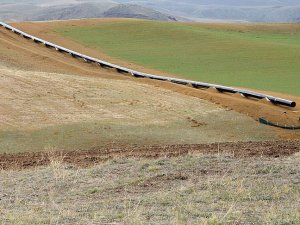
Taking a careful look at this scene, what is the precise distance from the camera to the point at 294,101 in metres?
32.1

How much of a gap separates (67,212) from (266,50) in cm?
4558

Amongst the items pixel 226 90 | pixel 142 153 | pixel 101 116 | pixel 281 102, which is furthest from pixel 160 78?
pixel 142 153

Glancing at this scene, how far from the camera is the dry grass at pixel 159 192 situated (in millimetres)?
9734

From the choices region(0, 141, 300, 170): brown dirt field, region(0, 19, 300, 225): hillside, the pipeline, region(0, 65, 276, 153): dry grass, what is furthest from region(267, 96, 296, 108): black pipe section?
region(0, 141, 300, 170): brown dirt field

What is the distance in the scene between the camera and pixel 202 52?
53.0 m

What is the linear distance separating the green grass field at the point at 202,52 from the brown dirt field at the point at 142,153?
15183 millimetres

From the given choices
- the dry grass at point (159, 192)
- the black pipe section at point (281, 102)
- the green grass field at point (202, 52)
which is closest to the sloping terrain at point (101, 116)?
the black pipe section at point (281, 102)

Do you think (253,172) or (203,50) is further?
(203,50)

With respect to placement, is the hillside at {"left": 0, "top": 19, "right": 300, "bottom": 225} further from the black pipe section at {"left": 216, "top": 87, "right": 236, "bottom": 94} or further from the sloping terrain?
the black pipe section at {"left": 216, "top": 87, "right": 236, "bottom": 94}

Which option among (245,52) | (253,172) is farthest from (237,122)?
(245,52)

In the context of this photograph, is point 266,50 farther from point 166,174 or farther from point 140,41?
point 166,174

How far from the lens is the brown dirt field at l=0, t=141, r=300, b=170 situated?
1845cm

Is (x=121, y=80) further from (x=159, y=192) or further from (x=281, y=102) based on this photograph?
(x=159, y=192)

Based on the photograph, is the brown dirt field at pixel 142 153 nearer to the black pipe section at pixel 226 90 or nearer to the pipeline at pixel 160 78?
the pipeline at pixel 160 78
